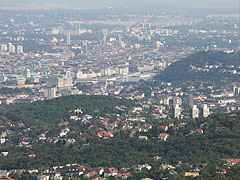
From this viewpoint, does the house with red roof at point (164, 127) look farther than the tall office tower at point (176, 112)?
No

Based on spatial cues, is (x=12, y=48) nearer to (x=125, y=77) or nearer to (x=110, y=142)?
(x=125, y=77)

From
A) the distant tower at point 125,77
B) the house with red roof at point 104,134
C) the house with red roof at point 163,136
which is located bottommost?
the distant tower at point 125,77

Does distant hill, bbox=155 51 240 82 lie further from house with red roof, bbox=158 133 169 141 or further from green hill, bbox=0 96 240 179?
house with red roof, bbox=158 133 169 141

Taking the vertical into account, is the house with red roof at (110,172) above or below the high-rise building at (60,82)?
above

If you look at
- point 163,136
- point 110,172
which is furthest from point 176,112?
point 110,172

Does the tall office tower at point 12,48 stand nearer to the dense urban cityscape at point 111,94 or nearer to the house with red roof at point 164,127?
the dense urban cityscape at point 111,94

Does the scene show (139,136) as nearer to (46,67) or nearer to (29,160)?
(29,160)

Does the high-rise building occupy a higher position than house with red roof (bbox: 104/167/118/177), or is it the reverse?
house with red roof (bbox: 104/167/118/177)

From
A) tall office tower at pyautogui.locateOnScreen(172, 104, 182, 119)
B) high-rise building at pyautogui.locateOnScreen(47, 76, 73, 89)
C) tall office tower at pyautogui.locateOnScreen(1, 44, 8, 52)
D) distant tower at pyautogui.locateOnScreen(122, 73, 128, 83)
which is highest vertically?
tall office tower at pyautogui.locateOnScreen(172, 104, 182, 119)

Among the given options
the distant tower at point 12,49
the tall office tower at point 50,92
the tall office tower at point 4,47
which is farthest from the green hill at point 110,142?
the tall office tower at point 4,47

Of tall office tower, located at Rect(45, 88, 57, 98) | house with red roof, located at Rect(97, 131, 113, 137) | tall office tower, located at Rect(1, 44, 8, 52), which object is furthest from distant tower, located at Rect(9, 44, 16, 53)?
house with red roof, located at Rect(97, 131, 113, 137)

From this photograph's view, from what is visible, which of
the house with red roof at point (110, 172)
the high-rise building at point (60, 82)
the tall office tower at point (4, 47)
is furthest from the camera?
the tall office tower at point (4, 47)
